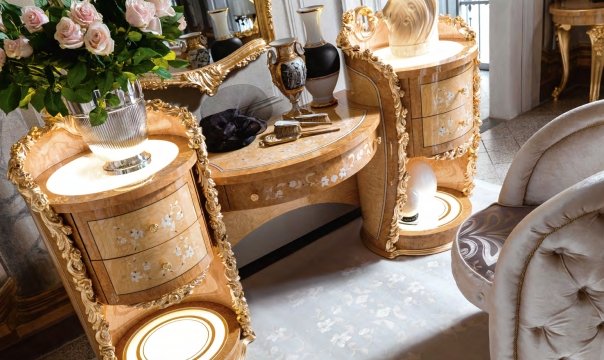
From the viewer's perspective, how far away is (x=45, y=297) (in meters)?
1.84

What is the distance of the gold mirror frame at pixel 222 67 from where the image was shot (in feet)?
5.70

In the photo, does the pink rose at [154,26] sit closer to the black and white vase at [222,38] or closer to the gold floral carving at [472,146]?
the black and white vase at [222,38]

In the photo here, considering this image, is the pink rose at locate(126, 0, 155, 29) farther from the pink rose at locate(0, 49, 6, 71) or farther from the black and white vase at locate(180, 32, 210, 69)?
the black and white vase at locate(180, 32, 210, 69)

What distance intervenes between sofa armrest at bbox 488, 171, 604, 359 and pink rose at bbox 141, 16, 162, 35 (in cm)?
97

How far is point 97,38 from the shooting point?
114 cm

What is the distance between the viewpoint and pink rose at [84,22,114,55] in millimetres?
1137

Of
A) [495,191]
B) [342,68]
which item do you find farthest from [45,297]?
[495,191]

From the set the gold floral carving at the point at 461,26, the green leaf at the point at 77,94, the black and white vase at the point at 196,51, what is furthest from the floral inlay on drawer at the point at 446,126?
the green leaf at the point at 77,94

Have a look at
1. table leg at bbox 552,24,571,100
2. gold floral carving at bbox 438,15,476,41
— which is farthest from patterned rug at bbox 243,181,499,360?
table leg at bbox 552,24,571,100

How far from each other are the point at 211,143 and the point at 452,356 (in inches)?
41.6

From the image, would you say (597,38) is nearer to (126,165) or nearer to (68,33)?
(126,165)

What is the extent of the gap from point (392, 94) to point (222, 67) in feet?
2.10

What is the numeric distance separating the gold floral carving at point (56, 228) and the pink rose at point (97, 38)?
1.26ft

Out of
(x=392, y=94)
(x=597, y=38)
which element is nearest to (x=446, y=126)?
(x=392, y=94)
